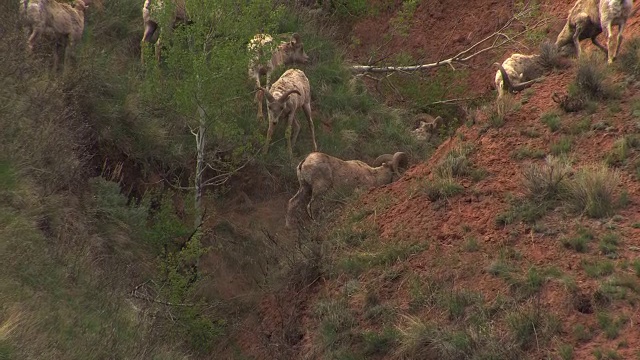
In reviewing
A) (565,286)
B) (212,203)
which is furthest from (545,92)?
(212,203)

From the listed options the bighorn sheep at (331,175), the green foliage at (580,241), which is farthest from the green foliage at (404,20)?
the green foliage at (580,241)

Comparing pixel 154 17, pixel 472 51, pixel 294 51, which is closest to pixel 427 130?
pixel 294 51

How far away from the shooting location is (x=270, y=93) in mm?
16750

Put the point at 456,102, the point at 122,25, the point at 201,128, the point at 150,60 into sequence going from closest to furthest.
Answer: the point at 201,128 < the point at 150,60 < the point at 122,25 < the point at 456,102

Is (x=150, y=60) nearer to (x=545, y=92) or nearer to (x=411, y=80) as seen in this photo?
(x=545, y=92)

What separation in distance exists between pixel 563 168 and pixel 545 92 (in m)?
2.44

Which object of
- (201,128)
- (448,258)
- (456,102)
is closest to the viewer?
(448,258)

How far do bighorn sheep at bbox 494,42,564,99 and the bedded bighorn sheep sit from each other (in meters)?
0.43

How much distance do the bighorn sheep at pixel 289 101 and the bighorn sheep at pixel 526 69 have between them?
3.55 meters

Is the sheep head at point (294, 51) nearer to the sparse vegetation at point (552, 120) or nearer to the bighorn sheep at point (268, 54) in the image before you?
the bighorn sheep at point (268, 54)

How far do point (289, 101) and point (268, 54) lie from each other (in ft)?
5.58

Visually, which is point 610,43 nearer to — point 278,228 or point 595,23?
point 595,23

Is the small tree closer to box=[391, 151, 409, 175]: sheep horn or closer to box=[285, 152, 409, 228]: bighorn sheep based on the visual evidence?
box=[285, 152, 409, 228]: bighorn sheep

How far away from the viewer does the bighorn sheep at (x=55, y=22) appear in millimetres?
15508
